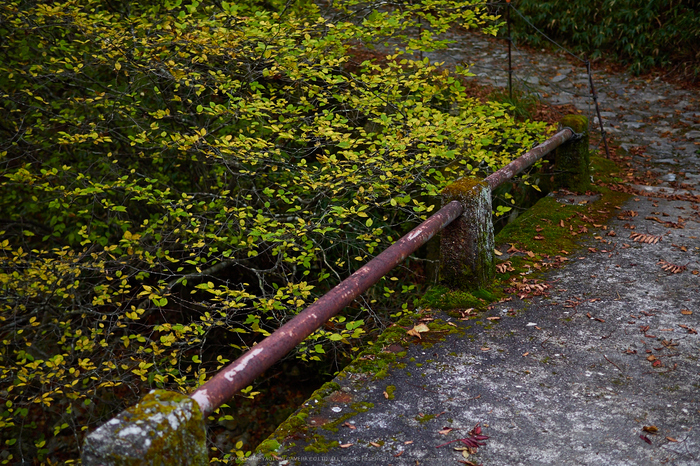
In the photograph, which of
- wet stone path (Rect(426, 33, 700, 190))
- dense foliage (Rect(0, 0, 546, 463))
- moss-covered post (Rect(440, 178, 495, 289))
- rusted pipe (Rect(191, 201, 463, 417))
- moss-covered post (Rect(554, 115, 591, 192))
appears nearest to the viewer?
rusted pipe (Rect(191, 201, 463, 417))

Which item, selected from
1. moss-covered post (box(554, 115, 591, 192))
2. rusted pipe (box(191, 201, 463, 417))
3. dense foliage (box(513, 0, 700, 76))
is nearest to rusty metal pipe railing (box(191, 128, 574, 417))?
rusted pipe (box(191, 201, 463, 417))

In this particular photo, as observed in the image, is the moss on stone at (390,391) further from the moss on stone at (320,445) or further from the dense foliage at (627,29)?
the dense foliage at (627,29)

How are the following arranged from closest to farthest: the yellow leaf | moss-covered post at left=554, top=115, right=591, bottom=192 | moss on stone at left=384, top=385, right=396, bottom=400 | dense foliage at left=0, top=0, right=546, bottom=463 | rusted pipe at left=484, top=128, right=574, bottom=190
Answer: moss on stone at left=384, top=385, right=396, bottom=400 < the yellow leaf < rusted pipe at left=484, top=128, right=574, bottom=190 < dense foliage at left=0, top=0, right=546, bottom=463 < moss-covered post at left=554, top=115, right=591, bottom=192

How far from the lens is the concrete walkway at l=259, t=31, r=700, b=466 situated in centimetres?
238

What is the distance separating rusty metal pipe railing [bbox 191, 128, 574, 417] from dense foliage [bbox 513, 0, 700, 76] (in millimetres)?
9440

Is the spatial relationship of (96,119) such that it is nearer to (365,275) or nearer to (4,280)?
(4,280)

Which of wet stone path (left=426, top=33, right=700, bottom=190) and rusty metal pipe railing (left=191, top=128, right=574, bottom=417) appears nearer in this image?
rusty metal pipe railing (left=191, top=128, right=574, bottom=417)

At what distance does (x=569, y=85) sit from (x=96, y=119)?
857cm

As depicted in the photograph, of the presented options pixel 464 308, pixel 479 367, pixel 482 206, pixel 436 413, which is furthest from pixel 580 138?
pixel 436 413

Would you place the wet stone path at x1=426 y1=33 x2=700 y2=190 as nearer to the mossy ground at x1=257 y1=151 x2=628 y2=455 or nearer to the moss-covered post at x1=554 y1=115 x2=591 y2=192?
the moss-covered post at x1=554 y1=115 x2=591 y2=192

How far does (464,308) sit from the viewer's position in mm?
3631

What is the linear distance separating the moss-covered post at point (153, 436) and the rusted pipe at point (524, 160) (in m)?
2.76

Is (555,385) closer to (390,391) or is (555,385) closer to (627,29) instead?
(390,391)

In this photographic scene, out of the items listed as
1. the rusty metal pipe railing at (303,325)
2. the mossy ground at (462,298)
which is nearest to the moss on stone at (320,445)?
the mossy ground at (462,298)
